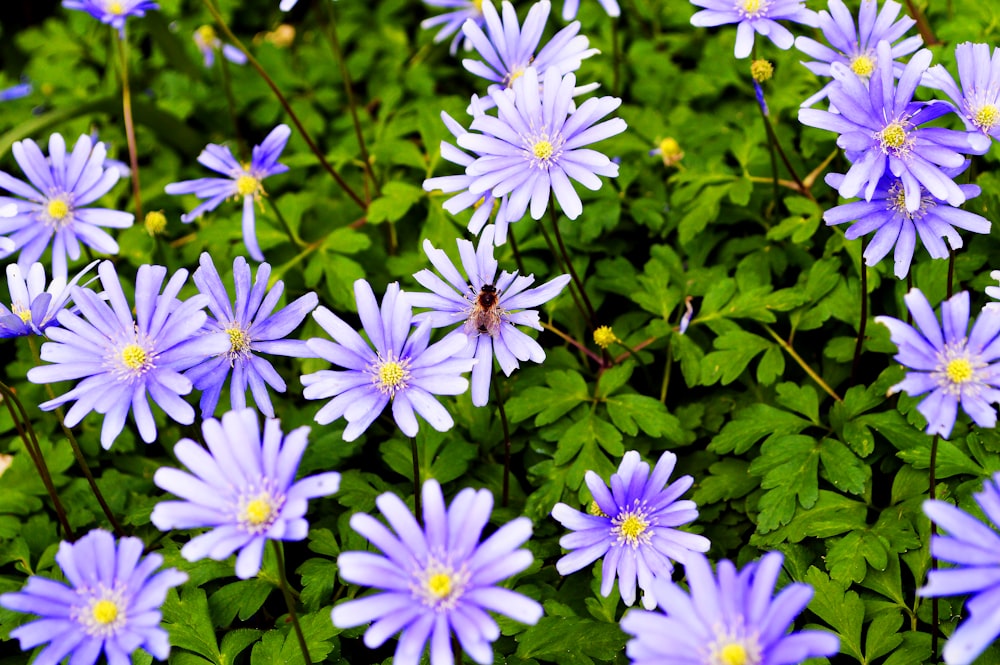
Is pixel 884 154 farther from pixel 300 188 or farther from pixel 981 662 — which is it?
pixel 300 188

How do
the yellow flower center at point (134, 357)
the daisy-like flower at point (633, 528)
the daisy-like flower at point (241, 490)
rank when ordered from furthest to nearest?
1. the yellow flower center at point (134, 357)
2. the daisy-like flower at point (633, 528)
3. the daisy-like flower at point (241, 490)

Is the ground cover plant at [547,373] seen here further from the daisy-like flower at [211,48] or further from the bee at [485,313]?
the daisy-like flower at [211,48]

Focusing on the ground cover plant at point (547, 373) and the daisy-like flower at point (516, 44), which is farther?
the daisy-like flower at point (516, 44)

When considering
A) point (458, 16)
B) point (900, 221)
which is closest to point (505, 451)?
point (900, 221)

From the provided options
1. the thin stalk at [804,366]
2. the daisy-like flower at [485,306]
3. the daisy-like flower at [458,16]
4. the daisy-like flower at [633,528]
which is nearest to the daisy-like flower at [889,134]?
the thin stalk at [804,366]

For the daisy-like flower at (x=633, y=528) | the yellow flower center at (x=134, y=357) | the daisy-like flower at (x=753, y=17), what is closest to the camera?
the daisy-like flower at (x=633, y=528)

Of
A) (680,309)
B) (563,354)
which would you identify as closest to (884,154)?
(680,309)
